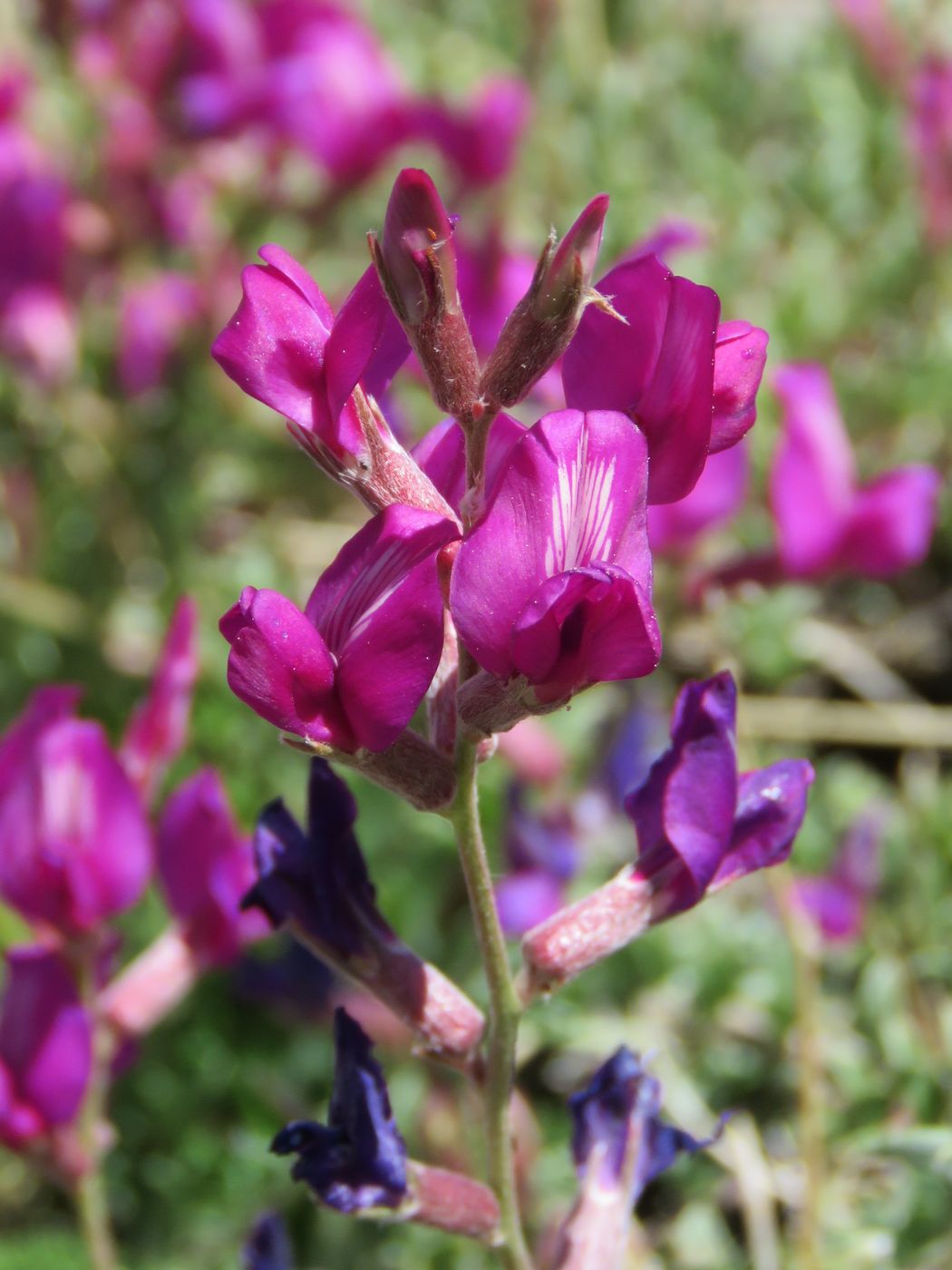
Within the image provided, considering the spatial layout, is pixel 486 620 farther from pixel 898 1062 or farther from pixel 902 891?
pixel 902 891

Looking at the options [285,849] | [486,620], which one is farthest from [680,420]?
[285,849]

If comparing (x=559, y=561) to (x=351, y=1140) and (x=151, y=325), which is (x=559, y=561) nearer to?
(x=351, y=1140)

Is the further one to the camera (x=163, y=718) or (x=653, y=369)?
(x=163, y=718)

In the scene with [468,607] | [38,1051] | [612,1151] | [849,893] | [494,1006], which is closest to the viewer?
[468,607]

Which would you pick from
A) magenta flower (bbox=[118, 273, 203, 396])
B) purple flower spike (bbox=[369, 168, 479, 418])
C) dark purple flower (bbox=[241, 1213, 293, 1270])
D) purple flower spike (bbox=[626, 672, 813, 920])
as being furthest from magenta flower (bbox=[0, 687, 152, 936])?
magenta flower (bbox=[118, 273, 203, 396])

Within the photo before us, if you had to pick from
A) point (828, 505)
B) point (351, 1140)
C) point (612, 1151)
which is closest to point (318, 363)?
point (351, 1140)

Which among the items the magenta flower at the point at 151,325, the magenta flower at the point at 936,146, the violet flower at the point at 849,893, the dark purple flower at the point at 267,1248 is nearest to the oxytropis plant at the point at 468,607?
the dark purple flower at the point at 267,1248
